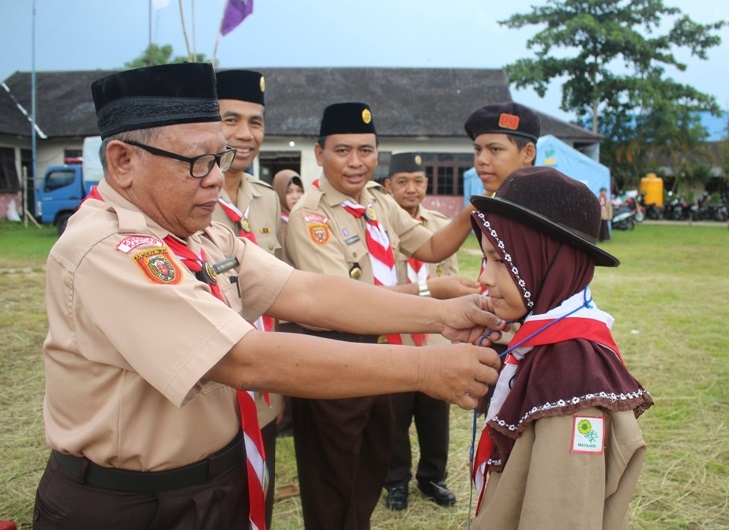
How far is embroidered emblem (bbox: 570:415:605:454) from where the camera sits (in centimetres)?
178

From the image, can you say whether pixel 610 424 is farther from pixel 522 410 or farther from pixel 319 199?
pixel 319 199

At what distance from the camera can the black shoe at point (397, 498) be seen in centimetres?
396

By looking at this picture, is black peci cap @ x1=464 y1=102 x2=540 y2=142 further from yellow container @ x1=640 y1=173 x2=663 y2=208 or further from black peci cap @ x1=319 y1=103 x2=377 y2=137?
yellow container @ x1=640 y1=173 x2=663 y2=208

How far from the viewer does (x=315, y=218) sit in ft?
11.4

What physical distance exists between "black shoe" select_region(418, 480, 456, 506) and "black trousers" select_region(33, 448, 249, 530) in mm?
2291

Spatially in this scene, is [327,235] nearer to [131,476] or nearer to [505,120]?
[505,120]

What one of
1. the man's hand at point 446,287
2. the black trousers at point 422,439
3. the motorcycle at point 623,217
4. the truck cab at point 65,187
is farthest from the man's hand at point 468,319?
the motorcycle at point 623,217

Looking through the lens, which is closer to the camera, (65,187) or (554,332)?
(554,332)

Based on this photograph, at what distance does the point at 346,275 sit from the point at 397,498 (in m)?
1.53

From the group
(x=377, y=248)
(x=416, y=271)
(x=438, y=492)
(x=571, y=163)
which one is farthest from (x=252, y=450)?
(x=571, y=163)

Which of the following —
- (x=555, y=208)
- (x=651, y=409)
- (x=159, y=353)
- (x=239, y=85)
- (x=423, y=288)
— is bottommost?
(x=651, y=409)

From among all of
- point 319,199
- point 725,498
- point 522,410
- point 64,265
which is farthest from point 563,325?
point 725,498

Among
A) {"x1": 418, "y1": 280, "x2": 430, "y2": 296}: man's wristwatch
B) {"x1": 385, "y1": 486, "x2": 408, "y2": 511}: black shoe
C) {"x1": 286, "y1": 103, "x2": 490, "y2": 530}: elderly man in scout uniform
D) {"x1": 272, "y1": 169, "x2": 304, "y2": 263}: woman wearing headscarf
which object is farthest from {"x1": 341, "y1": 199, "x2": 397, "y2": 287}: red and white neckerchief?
{"x1": 272, "y1": 169, "x2": 304, "y2": 263}: woman wearing headscarf

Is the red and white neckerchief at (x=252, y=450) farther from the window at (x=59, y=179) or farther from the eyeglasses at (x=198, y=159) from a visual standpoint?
the window at (x=59, y=179)
